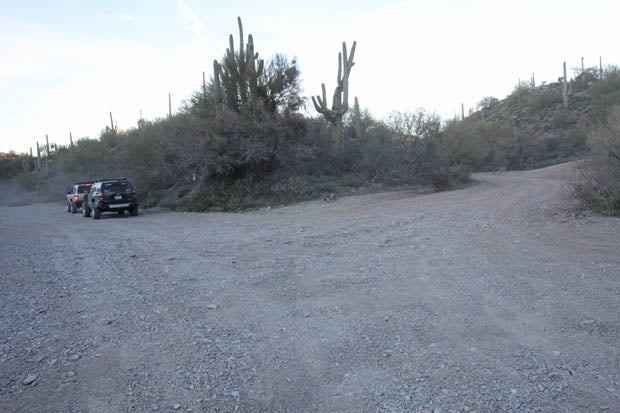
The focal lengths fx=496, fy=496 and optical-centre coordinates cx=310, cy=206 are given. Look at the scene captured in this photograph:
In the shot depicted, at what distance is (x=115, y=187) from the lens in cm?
2255

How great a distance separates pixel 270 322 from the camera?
238 inches

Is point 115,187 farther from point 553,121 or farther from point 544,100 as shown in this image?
point 544,100

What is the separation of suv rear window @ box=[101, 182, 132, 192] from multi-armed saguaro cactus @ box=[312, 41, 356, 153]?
1140cm

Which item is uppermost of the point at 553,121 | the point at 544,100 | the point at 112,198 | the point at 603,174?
the point at 544,100

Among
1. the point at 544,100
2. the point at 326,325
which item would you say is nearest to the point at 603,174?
the point at 326,325

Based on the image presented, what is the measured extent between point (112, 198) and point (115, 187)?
630 millimetres

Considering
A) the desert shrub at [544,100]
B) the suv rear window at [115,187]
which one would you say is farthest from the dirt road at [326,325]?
the desert shrub at [544,100]

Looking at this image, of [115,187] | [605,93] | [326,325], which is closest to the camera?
[326,325]

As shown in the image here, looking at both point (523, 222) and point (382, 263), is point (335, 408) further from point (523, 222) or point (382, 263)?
point (523, 222)

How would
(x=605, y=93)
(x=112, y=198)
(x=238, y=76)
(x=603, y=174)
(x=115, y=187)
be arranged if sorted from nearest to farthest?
1. (x=603, y=174)
2. (x=112, y=198)
3. (x=115, y=187)
4. (x=238, y=76)
5. (x=605, y=93)

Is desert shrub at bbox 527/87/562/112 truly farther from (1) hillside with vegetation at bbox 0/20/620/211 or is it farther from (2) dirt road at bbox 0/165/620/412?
(2) dirt road at bbox 0/165/620/412

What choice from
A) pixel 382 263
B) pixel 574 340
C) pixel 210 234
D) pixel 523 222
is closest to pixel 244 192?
pixel 210 234

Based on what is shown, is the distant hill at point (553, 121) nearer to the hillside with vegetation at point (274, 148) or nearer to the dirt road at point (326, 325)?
the hillside with vegetation at point (274, 148)

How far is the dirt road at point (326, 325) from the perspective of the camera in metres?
4.18
